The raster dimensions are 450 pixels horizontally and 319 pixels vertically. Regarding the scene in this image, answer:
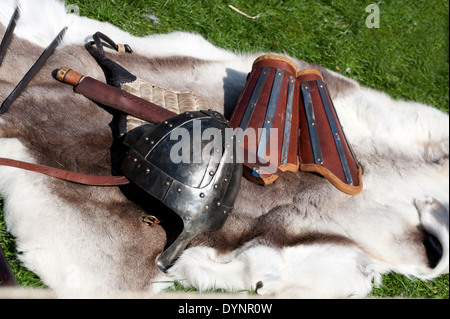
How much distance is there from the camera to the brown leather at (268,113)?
2.38 meters

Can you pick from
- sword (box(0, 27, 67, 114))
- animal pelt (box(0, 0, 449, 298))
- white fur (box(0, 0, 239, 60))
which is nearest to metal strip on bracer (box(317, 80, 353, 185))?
animal pelt (box(0, 0, 449, 298))

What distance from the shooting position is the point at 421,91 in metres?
4.43

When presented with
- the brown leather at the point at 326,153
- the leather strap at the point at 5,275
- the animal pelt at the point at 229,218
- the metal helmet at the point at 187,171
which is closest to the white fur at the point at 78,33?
the animal pelt at the point at 229,218

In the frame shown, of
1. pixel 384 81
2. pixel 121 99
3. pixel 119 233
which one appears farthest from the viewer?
pixel 384 81

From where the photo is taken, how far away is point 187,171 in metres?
1.97

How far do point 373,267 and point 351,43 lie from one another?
2738 millimetres

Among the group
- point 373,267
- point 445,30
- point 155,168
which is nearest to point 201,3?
point 155,168

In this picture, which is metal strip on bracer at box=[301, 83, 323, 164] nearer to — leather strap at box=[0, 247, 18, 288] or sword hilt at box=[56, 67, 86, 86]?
sword hilt at box=[56, 67, 86, 86]

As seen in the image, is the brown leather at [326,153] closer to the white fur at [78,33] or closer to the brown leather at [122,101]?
the brown leather at [122,101]

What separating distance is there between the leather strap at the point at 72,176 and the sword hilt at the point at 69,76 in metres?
0.63

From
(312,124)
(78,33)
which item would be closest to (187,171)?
(312,124)

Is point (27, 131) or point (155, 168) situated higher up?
point (155, 168)

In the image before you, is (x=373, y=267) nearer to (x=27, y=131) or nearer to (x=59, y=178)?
(x=59, y=178)
